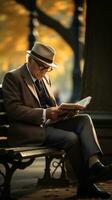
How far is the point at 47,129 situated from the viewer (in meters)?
7.61

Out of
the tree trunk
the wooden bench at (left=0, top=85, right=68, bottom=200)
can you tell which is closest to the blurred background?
the tree trunk

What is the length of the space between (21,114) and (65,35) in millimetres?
18122

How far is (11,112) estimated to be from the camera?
294 inches

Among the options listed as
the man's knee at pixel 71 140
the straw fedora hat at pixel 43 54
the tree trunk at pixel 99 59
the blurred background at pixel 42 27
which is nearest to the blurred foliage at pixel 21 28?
the blurred background at pixel 42 27

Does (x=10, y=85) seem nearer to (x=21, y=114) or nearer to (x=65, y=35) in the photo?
(x=21, y=114)

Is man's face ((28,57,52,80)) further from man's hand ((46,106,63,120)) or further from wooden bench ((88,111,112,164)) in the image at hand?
wooden bench ((88,111,112,164))

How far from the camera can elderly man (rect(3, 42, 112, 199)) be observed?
292 inches

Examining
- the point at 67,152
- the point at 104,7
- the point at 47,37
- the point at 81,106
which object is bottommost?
the point at 47,37

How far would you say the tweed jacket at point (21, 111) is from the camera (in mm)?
7457

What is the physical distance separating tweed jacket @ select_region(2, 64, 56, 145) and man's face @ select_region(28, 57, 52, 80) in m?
0.12

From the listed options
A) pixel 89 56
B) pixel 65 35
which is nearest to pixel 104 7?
pixel 89 56

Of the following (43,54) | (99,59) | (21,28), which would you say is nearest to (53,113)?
(43,54)

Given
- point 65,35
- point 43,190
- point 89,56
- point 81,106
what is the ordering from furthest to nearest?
point 65,35 < point 89,56 < point 43,190 < point 81,106

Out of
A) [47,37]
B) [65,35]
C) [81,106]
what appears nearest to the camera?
[81,106]
